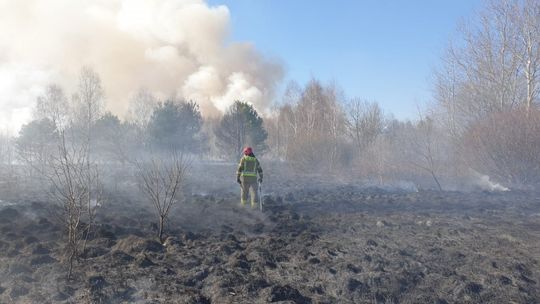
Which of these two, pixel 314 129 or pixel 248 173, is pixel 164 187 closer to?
pixel 248 173

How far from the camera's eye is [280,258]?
5.44 meters

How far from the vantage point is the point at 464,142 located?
51.8 feet

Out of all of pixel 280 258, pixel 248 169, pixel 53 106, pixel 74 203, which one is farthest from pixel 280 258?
pixel 53 106

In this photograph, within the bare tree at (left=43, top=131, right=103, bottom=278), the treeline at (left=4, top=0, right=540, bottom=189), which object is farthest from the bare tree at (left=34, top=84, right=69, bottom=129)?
the bare tree at (left=43, top=131, right=103, bottom=278)

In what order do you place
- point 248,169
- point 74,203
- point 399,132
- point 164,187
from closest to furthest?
1. point 74,203
2. point 164,187
3. point 248,169
4. point 399,132

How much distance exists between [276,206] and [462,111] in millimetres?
17910

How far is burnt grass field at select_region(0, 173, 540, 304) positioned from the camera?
162 inches

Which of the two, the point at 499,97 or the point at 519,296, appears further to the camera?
the point at 499,97

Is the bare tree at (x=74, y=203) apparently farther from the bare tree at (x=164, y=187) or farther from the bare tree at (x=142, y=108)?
the bare tree at (x=142, y=108)

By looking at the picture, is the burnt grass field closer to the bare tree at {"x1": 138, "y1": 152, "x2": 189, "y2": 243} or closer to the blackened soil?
the blackened soil

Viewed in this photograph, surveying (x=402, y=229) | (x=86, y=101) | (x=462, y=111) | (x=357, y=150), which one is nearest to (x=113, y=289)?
(x=402, y=229)

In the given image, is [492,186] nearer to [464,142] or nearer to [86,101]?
[464,142]

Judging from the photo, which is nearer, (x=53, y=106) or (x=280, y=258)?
(x=280, y=258)

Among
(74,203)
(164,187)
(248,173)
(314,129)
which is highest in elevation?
(314,129)
